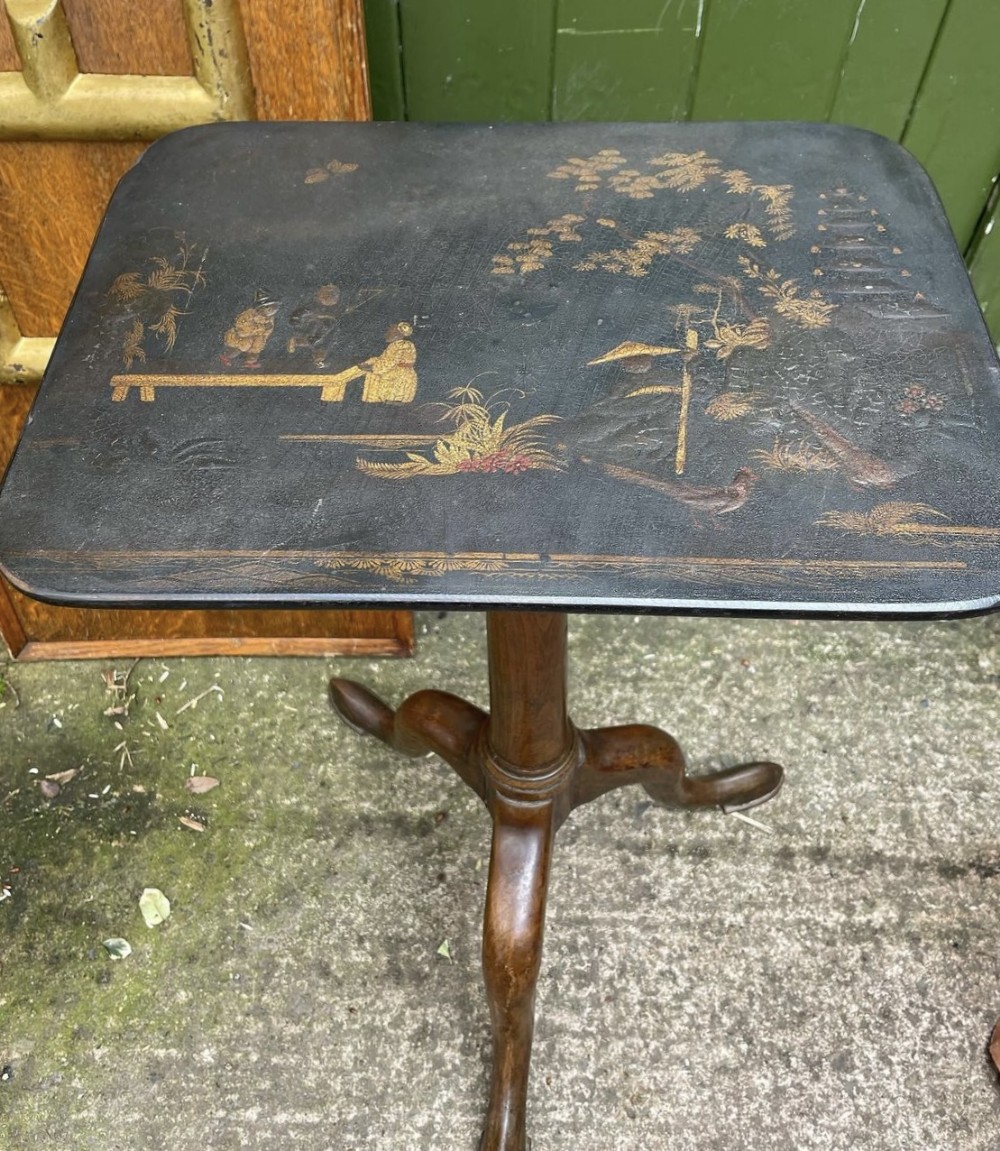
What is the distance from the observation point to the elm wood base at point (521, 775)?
1.35m

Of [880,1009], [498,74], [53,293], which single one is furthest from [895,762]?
[53,293]

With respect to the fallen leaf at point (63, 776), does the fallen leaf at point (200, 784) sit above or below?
above

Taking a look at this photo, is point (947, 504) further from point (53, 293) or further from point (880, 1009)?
point (53, 293)

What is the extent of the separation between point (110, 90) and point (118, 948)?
1251 millimetres

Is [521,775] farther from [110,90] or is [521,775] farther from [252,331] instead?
[110,90]

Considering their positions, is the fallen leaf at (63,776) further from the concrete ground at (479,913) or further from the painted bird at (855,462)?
the painted bird at (855,462)

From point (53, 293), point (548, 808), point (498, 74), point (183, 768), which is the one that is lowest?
point (183, 768)

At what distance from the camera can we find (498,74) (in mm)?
1618

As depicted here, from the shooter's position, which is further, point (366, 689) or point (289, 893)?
point (366, 689)

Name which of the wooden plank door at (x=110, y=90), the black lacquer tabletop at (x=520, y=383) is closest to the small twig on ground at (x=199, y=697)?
the wooden plank door at (x=110, y=90)

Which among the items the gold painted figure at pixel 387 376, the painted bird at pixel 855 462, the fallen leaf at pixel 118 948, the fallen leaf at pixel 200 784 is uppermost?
the painted bird at pixel 855 462

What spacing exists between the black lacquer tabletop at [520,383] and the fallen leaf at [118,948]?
39.6 inches

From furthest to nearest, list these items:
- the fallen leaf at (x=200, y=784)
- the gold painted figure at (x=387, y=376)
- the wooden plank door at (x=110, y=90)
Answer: the fallen leaf at (x=200, y=784) → the wooden plank door at (x=110, y=90) → the gold painted figure at (x=387, y=376)

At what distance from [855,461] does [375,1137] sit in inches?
45.1
